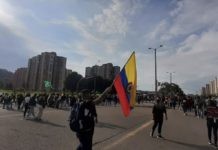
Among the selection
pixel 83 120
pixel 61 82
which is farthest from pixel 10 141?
pixel 61 82

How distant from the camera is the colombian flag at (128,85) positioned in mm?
8078

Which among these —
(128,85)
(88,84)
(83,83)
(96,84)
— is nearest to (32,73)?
(83,83)

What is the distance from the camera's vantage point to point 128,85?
27.2 ft

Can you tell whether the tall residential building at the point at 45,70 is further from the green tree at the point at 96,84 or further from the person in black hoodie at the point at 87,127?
the person in black hoodie at the point at 87,127

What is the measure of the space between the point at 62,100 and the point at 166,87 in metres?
75.8

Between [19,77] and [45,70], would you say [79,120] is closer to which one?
[45,70]

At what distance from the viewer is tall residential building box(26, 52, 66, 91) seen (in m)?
127

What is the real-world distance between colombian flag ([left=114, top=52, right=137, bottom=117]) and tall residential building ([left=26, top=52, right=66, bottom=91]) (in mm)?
119290

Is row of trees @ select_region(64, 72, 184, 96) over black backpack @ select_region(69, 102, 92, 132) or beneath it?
over

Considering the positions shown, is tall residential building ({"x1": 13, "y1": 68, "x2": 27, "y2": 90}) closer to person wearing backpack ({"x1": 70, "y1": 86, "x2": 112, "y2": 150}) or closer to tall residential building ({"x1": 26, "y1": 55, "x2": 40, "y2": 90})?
tall residential building ({"x1": 26, "y1": 55, "x2": 40, "y2": 90})

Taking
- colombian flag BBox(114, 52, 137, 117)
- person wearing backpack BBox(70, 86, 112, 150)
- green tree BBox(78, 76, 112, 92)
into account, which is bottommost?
person wearing backpack BBox(70, 86, 112, 150)

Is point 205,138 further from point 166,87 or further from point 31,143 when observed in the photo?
point 166,87

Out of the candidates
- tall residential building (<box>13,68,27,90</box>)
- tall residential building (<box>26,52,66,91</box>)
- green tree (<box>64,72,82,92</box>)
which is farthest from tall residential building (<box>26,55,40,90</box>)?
green tree (<box>64,72,82,92</box>)

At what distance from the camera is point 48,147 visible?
367 inches
